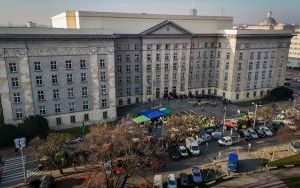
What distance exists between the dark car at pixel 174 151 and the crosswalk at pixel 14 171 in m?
23.4

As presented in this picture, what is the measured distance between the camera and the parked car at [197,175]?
42.1 meters

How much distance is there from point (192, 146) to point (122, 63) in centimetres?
3548

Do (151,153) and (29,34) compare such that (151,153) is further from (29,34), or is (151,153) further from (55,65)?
(29,34)

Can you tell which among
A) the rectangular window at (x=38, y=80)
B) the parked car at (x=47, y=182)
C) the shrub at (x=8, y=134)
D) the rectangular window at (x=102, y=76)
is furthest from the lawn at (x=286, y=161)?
the shrub at (x=8, y=134)

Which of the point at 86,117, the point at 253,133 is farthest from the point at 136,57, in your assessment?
the point at 253,133

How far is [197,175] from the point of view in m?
43.1

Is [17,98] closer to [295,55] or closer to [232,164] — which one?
[232,164]

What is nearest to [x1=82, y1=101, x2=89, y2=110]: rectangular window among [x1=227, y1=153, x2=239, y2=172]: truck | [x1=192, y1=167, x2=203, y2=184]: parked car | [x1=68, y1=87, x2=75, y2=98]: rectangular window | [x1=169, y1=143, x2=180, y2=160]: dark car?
[x1=68, y1=87, x2=75, y2=98]: rectangular window

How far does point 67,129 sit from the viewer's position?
65.0 meters

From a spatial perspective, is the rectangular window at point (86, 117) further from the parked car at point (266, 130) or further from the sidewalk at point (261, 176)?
the parked car at point (266, 130)

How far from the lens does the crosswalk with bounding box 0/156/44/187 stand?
4422cm

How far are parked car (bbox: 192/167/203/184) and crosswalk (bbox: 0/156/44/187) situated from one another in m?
25.8

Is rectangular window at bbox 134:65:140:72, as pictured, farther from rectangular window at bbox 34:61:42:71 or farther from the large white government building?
rectangular window at bbox 34:61:42:71

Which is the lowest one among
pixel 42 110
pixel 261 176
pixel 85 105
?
pixel 261 176
